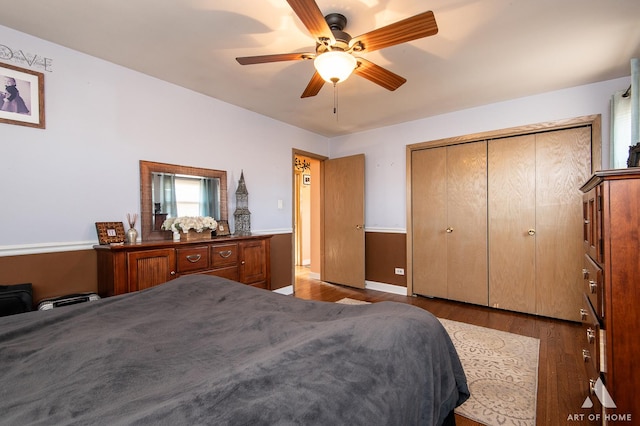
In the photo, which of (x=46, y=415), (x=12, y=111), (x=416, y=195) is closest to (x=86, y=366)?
(x=46, y=415)

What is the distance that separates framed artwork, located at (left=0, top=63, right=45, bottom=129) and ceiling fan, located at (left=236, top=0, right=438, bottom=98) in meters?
1.62

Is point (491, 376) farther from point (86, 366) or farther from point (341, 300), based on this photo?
point (86, 366)

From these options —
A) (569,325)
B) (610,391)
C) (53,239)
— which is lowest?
(569,325)

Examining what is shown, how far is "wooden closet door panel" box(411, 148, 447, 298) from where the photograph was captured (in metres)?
3.84

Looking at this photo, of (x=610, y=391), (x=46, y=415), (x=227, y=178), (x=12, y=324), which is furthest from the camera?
(x=227, y=178)

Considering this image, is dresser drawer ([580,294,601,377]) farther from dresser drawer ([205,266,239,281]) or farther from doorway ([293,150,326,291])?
doorway ([293,150,326,291])

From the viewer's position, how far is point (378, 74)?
212 cm

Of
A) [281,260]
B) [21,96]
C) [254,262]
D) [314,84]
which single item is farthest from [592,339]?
[21,96]

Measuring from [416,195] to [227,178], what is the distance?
102 inches

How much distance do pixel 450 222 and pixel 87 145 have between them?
3995 millimetres

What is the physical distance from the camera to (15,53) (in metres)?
2.06

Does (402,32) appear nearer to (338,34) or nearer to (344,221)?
(338,34)

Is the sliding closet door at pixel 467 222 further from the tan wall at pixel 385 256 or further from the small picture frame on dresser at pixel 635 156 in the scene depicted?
the small picture frame on dresser at pixel 635 156

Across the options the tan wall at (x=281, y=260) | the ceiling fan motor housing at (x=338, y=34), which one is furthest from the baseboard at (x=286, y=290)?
the ceiling fan motor housing at (x=338, y=34)
